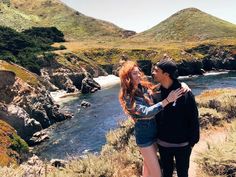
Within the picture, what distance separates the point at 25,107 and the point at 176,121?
43902 mm

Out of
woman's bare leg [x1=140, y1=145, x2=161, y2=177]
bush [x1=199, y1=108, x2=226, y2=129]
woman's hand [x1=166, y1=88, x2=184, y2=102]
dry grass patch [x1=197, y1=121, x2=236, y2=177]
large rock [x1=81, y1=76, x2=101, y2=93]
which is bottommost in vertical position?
large rock [x1=81, y1=76, x2=101, y2=93]

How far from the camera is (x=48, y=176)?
34.6ft

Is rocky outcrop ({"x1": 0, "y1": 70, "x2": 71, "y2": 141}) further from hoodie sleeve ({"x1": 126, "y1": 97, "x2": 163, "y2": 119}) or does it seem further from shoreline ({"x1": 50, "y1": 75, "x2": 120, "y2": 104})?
hoodie sleeve ({"x1": 126, "y1": 97, "x2": 163, "y2": 119})

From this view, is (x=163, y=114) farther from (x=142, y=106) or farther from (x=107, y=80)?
(x=107, y=80)

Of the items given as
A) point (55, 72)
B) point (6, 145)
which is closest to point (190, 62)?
point (55, 72)

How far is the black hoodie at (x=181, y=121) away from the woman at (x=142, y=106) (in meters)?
0.19

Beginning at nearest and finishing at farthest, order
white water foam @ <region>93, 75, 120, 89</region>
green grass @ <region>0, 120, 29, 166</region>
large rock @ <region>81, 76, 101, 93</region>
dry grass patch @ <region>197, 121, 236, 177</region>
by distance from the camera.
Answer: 1. dry grass patch @ <region>197, 121, 236, 177</region>
2. green grass @ <region>0, 120, 29, 166</region>
3. large rock @ <region>81, 76, 101, 93</region>
4. white water foam @ <region>93, 75, 120, 89</region>

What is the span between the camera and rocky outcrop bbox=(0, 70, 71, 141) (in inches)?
1702

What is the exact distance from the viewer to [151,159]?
7.68m

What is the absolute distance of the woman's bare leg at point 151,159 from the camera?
25.0ft

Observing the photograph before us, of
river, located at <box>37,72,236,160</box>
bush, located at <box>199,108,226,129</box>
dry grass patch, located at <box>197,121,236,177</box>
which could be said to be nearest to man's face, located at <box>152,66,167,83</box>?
dry grass patch, located at <box>197,121,236,177</box>

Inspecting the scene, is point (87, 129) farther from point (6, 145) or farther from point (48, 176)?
point (48, 176)

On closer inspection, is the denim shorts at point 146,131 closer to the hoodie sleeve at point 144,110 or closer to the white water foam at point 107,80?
the hoodie sleeve at point 144,110

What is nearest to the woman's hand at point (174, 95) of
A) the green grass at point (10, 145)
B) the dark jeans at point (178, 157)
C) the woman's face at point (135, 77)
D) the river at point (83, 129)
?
the woman's face at point (135, 77)
